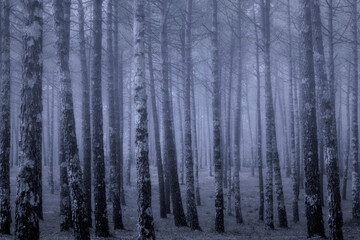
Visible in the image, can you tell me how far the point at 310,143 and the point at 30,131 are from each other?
6935 mm

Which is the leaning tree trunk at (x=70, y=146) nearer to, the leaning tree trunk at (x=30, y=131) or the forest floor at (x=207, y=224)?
the leaning tree trunk at (x=30, y=131)

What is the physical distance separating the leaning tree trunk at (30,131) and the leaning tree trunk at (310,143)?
→ 661cm

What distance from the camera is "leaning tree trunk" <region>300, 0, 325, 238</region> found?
841 cm

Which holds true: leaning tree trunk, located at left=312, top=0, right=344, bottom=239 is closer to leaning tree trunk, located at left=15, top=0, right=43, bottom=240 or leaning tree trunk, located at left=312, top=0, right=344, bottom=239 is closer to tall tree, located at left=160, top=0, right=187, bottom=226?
tall tree, located at left=160, top=0, right=187, bottom=226

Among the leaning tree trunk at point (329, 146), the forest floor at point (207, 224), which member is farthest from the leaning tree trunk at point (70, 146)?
the leaning tree trunk at point (329, 146)

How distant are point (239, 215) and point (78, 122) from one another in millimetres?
51490

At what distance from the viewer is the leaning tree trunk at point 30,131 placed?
602 centimetres

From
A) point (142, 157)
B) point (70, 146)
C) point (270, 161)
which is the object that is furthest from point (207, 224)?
point (70, 146)

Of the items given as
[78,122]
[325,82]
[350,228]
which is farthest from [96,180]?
[78,122]

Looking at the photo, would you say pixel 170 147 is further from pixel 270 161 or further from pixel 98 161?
pixel 270 161

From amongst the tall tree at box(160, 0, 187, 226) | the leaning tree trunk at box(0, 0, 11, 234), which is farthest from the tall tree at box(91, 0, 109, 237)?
the tall tree at box(160, 0, 187, 226)

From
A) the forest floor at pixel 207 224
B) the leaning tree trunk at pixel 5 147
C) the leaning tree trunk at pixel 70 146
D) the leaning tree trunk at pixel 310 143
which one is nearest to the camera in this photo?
the leaning tree trunk at pixel 70 146

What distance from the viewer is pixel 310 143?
28.5ft

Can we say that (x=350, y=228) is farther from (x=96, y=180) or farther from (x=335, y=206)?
(x=96, y=180)
